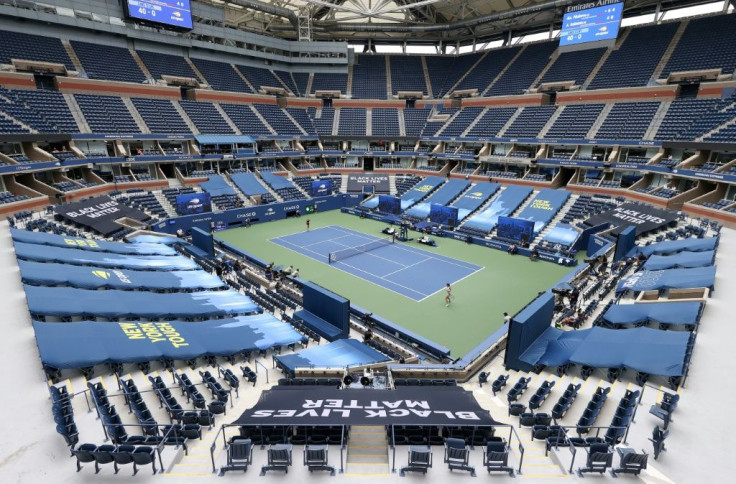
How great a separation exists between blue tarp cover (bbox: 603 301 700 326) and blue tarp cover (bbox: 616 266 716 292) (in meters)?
1.48

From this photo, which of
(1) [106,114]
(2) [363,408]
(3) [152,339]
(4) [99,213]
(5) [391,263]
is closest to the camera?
(2) [363,408]

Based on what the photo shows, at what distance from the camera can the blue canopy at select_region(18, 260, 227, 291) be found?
53.7 feet

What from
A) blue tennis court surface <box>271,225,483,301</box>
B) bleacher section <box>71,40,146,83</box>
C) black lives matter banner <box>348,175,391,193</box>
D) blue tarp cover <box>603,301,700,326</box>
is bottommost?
blue tennis court surface <box>271,225,483,301</box>

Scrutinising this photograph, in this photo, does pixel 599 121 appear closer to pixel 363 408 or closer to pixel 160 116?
pixel 363 408

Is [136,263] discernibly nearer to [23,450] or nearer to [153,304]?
[153,304]

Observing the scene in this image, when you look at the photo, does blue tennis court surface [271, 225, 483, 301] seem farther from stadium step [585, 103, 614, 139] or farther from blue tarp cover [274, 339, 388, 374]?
stadium step [585, 103, 614, 139]

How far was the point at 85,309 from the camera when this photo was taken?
47.0ft

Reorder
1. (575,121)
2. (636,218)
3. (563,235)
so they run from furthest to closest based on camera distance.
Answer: (575,121)
(563,235)
(636,218)

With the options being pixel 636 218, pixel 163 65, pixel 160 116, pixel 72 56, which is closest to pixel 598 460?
pixel 636 218

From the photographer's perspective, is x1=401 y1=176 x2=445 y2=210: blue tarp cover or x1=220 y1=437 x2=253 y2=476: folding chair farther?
x1=401 y1=176 x2=445 y2=210: blue tarp cover

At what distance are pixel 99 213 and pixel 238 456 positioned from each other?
2821cm

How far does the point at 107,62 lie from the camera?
141ft

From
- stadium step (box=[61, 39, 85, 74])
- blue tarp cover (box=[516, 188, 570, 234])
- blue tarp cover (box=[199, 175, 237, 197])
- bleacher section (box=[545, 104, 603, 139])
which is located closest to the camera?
blue tarp cover (box=[516, 188, 570, 234])

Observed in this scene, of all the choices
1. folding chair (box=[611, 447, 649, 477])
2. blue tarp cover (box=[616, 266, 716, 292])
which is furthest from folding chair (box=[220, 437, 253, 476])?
blue tarp cover (box=[616, 266, 716, 292])
